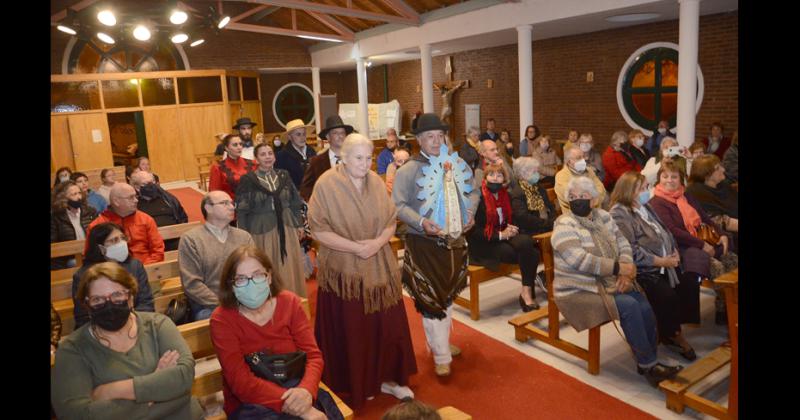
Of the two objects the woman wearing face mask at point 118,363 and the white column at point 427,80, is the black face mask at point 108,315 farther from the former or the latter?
the white column at point 427,80

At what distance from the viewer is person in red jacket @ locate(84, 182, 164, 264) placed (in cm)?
433

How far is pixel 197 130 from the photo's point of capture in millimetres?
16828

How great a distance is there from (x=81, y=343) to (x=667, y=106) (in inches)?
427

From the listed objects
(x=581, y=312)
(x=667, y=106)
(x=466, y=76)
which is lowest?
(x=581, y=312)

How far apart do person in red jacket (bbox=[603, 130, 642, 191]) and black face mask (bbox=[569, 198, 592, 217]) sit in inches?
177

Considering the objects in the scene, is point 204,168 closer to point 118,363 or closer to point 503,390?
point 503,390

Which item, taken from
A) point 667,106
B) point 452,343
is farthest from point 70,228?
point 667,106

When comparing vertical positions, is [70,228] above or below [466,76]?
below

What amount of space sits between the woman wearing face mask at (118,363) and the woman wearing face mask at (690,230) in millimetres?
3615

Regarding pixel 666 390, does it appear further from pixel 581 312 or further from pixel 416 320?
pixel 416 320

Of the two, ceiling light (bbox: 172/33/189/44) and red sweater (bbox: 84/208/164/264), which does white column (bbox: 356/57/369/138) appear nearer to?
ceiling light (bbox: 172/33/189/44)

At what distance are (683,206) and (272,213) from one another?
3.35 meters

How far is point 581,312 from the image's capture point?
3.89 metres

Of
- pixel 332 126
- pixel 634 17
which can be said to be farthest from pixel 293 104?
pixel 332 126
